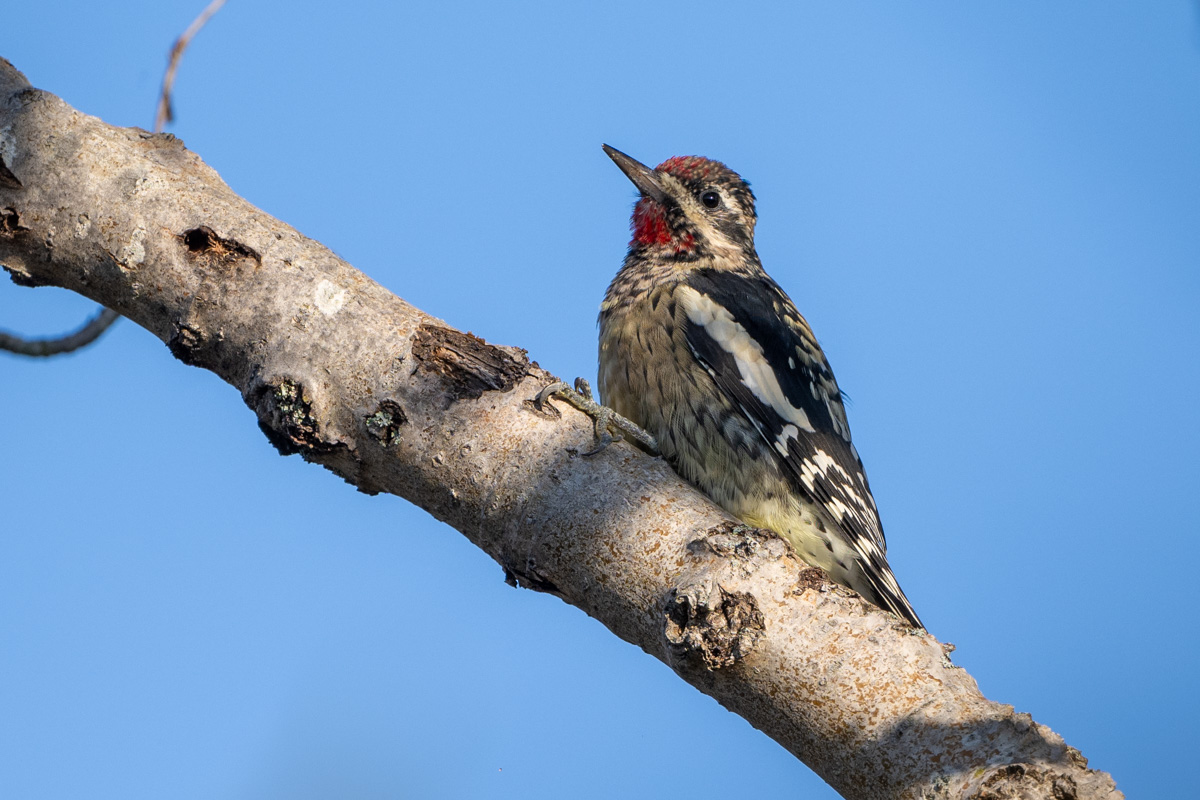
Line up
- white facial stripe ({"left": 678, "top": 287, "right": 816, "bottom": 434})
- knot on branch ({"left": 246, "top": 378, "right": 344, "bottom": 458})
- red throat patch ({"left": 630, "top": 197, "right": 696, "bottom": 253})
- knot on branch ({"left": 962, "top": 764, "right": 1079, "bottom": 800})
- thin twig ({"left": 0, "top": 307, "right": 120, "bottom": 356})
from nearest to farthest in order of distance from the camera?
knot on branch ({"left": 962, "top": 764, "right": 1079, "bottom": 800}) < knot on branch ({"left": 246, "top": 378, "right": 344, "bottom": 458}) < thin twig ({"left": 0, "top": 307, "right": 120, "bottom": 356}) < white facial stripe ({"left": 678, "top": 287, "right": 816, "bottom": 434}) < red throat patch ({"left": 630, "top": 197, "right": 696, "bottom": 253})

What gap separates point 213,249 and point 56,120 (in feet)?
1.64

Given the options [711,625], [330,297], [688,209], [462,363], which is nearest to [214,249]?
[330,297]

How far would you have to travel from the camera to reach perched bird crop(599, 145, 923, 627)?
3236mm

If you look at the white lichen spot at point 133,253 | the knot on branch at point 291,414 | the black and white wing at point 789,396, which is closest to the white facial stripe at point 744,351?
the black and white wing at point 789,396

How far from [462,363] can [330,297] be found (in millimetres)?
343

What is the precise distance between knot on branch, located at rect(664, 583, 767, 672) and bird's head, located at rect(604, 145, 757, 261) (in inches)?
97.2

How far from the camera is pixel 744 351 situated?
3.53m

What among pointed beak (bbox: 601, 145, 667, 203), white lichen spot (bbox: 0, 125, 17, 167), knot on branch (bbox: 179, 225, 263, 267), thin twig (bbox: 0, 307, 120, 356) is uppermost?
pointed beak (bbox: 601, 145, 667, 203)

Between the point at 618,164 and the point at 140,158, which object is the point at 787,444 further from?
the point at 140,158

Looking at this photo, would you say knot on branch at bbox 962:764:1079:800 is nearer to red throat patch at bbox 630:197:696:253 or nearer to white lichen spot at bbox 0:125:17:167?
white lichen spot at bbox 0:125:17:167

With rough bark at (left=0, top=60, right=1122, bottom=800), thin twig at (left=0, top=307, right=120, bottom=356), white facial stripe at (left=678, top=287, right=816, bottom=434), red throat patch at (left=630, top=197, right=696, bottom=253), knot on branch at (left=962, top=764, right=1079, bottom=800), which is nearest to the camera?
knot on branch at (left=962, top=764, right=1079, bottom=800)

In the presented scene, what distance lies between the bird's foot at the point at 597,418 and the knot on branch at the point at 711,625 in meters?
0.42

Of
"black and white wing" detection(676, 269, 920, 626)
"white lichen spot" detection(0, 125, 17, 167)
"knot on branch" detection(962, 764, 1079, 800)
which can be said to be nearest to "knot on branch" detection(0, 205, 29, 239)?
"white lichen spot" detection(0, 125, 17, 167)

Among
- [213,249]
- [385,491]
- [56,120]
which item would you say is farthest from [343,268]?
[56,120]
